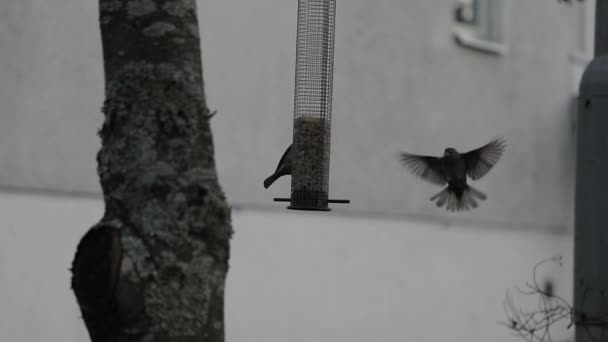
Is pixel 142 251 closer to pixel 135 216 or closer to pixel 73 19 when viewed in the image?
pixel 135 216

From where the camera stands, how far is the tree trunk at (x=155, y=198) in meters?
2.63

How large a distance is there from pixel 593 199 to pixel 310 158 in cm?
188

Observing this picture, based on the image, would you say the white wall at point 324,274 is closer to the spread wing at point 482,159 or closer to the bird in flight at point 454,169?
the bird in flight at point 454,169

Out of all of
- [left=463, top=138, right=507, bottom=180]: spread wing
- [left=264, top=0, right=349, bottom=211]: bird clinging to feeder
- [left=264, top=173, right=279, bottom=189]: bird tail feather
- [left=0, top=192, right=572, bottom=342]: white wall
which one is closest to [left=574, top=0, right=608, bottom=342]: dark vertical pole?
[left=264, top=0, right=349, bottom=211]: bird clinging to feeder

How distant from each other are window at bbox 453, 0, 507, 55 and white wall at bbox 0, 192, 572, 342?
1.96 metres

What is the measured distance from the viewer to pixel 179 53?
9.13ft

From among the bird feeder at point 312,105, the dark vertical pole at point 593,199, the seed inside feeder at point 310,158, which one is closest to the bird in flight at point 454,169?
the bird feeder at point 312,105

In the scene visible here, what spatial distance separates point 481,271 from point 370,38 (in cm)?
283

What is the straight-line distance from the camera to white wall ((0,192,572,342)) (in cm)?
762

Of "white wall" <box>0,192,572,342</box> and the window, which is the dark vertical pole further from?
the window

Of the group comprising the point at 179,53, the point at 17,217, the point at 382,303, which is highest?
the point at 179,53

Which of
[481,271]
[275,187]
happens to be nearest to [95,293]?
[275,187]

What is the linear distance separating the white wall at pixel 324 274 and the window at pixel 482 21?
1.96 metres

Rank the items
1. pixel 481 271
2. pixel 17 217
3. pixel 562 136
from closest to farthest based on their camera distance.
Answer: pixel 17 217 → pixel 481 271 → pixel 562 136
